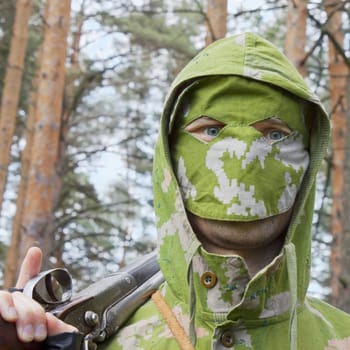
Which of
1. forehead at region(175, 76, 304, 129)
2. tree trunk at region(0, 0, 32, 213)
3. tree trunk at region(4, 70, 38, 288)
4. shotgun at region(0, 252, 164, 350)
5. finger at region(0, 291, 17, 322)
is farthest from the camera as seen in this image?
tree trunk at region(4, 70, 38, 288)

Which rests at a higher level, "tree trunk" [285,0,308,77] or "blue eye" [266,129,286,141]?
"tree trunk" [285,0,308,77]

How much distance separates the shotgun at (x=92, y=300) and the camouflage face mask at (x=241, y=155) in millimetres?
375

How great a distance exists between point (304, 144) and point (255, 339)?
1.86ft

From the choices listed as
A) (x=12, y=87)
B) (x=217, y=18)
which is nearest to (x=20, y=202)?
(x=12, y=87)

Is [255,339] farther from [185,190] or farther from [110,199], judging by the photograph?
[110,199]

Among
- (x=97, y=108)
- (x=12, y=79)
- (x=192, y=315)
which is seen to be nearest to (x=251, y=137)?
(x=192, y=315)

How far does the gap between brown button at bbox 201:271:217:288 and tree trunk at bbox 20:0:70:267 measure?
590cm

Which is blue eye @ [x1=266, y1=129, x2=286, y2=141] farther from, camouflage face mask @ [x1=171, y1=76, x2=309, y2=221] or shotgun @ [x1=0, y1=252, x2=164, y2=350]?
shotgun @ [x1=0, y1=252, x2=164, y2=350]

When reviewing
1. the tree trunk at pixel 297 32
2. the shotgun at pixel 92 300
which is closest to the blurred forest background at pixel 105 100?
the tree trunk at pixel 297 32

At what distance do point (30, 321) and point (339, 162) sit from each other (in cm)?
1087

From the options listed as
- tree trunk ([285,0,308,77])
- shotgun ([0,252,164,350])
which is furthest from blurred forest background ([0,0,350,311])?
shotgun ([0,252,164,350])

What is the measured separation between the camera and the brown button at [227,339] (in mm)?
1838

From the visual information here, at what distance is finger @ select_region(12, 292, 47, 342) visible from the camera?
1466 mm

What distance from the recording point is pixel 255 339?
1857mm
